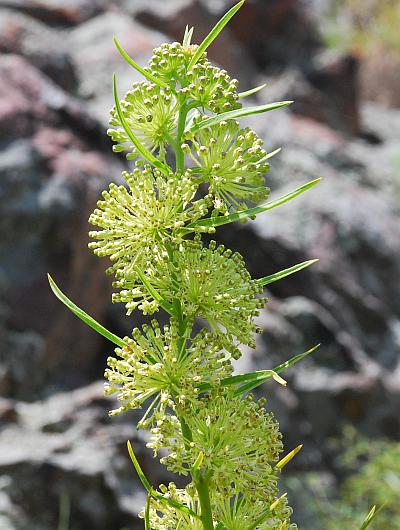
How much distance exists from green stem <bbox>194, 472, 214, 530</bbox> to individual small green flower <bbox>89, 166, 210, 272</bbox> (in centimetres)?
49

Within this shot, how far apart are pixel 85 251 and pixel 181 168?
4.44 meters

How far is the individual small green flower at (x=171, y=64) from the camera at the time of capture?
1.75 m

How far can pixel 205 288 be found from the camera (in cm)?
166

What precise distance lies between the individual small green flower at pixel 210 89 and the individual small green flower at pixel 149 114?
0.06 m

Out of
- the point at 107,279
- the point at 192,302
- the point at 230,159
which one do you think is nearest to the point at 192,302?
the point at 192,302

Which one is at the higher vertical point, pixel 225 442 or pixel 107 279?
pixel 225 442

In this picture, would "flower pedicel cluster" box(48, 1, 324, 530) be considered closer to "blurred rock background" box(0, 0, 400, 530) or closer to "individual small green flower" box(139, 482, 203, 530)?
"individual small green flower" box(139, 482, 203, 530)

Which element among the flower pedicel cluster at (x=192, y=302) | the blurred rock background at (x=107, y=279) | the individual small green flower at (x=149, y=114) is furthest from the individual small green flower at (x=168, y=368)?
the blurred rock background at (x=107, y=279)

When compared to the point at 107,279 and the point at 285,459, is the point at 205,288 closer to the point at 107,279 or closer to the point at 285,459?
the point at 285,459

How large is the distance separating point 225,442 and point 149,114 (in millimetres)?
767

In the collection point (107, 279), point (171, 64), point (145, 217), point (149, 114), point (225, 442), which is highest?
point (171, 64)

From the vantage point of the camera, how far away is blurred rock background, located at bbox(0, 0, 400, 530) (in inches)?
192

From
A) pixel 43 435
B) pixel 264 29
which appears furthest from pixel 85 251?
pixel 264 29

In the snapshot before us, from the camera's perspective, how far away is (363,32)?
58.0 ft
